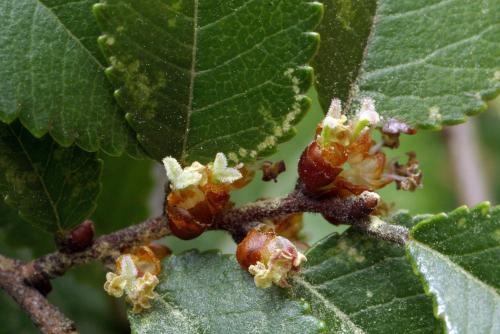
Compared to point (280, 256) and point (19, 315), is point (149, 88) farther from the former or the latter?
point (19, 315)

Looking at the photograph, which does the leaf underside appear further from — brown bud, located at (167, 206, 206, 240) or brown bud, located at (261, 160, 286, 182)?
brown bud, located at (261, 160, 286, 182)

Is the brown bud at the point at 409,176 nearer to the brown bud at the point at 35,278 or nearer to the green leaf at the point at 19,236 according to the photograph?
the brown bud at the point at 35,278

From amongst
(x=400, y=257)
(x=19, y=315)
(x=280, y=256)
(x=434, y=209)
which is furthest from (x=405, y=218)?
(x=434, y=209)

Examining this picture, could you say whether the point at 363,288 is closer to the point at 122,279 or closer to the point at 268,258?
the point at 268,258

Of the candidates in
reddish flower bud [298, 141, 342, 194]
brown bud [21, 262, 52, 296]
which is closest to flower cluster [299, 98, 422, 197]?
reddish flower bud [298, 141, 342, 194]

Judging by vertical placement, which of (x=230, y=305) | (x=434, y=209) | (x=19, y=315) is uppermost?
(x=230, y=305)
